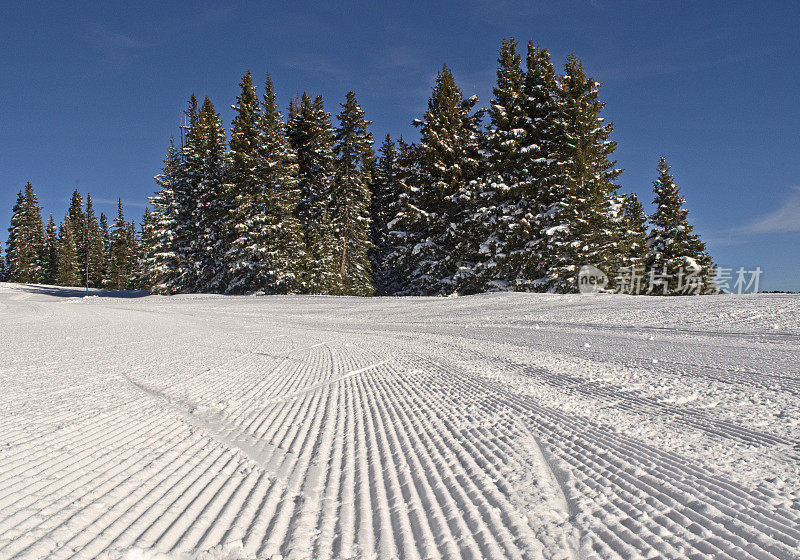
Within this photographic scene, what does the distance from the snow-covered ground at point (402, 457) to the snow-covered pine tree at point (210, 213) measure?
24468 mm

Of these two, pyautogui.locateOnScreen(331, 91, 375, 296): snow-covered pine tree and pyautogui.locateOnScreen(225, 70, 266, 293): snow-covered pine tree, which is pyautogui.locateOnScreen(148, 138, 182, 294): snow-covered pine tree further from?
pyautogui.locateOnScreen(331, 91, 375, 296): snow-covered pine tree

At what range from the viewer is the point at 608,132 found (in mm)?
21344

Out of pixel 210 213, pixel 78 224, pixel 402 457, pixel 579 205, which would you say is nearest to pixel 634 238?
pixel 579 205

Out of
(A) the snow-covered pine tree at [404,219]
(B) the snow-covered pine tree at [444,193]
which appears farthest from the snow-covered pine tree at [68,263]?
(B) the snow-covered pine tree at [444,193]

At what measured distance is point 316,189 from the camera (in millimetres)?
28234

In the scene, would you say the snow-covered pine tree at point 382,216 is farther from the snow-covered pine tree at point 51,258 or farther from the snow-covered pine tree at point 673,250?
the snow-covered pine tree at point 51,258

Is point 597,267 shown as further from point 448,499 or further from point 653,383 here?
point 448,499

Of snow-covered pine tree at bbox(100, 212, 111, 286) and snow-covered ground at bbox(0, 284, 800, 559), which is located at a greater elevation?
snow-covered pine tree at bbox(100, 212, 111, 286)

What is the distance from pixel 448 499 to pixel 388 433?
832mm

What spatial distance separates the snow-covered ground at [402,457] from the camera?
130 centimetres

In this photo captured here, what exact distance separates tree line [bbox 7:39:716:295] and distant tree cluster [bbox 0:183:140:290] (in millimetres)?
28067

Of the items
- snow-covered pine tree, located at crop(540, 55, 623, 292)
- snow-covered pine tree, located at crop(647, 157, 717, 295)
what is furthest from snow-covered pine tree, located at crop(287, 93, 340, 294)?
snow-covered pine tree, located at crop(647, 157, 717, 295)

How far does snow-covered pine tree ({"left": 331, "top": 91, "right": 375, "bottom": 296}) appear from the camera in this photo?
90.6 ft

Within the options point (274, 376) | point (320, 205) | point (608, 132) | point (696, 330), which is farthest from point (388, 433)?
point (320, 205)
